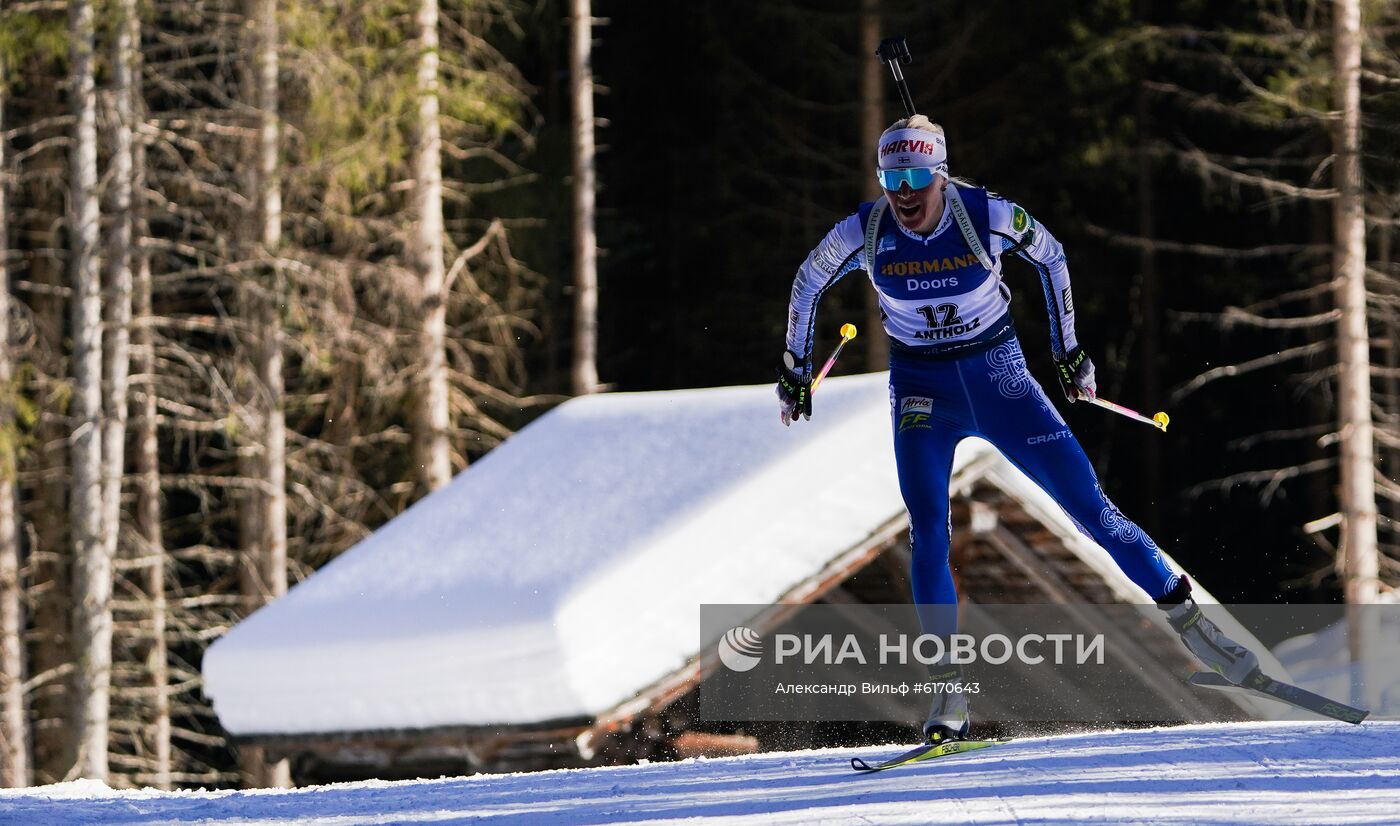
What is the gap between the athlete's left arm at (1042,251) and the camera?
686 centimetres

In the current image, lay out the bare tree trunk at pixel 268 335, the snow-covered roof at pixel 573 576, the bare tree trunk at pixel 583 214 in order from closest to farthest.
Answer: the snow-covered roof at pixel 573 576
the bare tree trunk at pixel 268 335
the bare tree trunk at pixel 583 214

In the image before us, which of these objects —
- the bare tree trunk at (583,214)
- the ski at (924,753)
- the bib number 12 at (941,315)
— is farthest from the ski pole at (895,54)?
the bare tree trunk at (583,214)

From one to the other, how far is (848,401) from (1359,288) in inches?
291

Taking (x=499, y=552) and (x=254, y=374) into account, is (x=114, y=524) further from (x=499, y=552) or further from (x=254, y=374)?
(x=499, y=552)

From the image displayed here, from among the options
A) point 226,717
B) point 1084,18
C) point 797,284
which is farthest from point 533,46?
point 797,284

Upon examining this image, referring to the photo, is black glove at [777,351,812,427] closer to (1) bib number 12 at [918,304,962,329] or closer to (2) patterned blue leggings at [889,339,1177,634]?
(2) patterned blue leggings at [889,339,1177,634]

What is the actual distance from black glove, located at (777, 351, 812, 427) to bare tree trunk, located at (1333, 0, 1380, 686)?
11206mm

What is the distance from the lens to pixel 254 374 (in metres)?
18.2

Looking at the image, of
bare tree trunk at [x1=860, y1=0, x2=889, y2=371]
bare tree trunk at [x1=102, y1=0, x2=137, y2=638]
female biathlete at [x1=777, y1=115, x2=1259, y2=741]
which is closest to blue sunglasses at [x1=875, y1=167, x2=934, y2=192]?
female biathlete at [x1=777, y1=115, x2=1259, y2=741]

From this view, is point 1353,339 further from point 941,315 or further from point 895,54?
point 941,315

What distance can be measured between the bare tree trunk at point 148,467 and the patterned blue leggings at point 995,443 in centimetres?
1159

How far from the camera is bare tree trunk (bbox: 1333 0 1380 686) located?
1678 cm

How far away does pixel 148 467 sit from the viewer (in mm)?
20266

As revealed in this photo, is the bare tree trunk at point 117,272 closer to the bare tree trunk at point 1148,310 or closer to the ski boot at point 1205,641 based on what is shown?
the ski boot at point 1205,641
